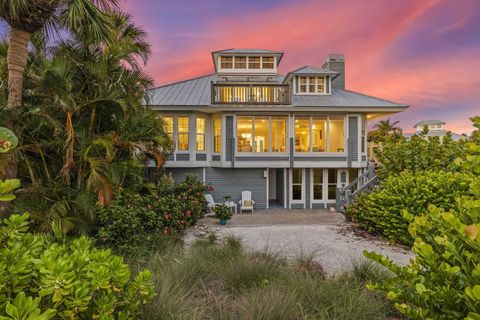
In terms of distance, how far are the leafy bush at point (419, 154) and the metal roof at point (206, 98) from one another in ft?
15.7

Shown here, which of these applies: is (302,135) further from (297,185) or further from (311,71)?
(311,71)

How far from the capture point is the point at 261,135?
13102 mm

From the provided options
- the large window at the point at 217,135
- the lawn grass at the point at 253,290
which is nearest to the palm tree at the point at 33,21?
the lawn grass at the point at 253,290

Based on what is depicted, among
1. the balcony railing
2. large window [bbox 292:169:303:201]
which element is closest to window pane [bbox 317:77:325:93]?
the balcony railing

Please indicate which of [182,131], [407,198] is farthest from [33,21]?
[407,198]

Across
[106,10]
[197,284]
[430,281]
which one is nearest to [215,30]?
[106,10]

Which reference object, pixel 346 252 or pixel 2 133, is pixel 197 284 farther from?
pixel 346 252

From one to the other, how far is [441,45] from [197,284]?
18742 millimetres

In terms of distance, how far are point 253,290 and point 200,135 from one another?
1045cm

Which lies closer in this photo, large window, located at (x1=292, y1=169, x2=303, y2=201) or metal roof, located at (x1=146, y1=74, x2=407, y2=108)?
metal roof, located at (x1=146, y1=74, x2=407, y2=108)

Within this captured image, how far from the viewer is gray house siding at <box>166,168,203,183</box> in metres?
12.8

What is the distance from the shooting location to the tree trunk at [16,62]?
219 inches

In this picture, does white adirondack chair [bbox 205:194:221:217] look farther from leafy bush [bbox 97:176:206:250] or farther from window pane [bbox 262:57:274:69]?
window pane [bbox 262:57:274:69]

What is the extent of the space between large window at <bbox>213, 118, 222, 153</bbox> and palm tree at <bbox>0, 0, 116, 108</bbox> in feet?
23.8
